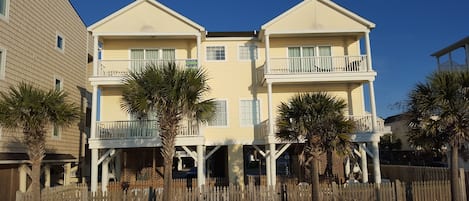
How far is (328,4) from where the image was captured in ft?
68.1

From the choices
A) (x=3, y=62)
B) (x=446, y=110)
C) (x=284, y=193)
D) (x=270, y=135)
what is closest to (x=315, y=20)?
(x=270, y=135)

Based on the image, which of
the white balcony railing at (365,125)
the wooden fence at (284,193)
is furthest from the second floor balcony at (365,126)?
the wooden fence at (284,193)

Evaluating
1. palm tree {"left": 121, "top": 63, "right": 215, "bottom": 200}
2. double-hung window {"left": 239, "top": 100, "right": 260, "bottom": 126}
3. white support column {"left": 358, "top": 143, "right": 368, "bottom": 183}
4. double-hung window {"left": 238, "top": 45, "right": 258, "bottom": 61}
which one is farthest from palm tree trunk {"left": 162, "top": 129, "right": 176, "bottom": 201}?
white support column {"left": 358, "top": 143, "right": 368, "bottom": 183}

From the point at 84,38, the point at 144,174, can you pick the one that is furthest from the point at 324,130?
the point at 84,38

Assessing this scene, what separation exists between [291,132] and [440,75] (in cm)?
551

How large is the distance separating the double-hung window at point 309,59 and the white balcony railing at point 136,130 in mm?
6088

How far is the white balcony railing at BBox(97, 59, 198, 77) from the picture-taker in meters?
19.7

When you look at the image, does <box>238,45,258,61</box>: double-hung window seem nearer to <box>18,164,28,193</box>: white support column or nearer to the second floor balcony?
the second floor balcony

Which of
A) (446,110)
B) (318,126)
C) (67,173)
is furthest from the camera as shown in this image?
(67,173)

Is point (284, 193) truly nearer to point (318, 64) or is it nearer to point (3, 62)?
point (318, 64)

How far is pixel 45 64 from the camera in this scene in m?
19.7

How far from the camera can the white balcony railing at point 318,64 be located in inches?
792

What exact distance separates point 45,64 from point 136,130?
5.80 metres

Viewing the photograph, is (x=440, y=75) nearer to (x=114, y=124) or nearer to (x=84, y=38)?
(x=114, y=124)
